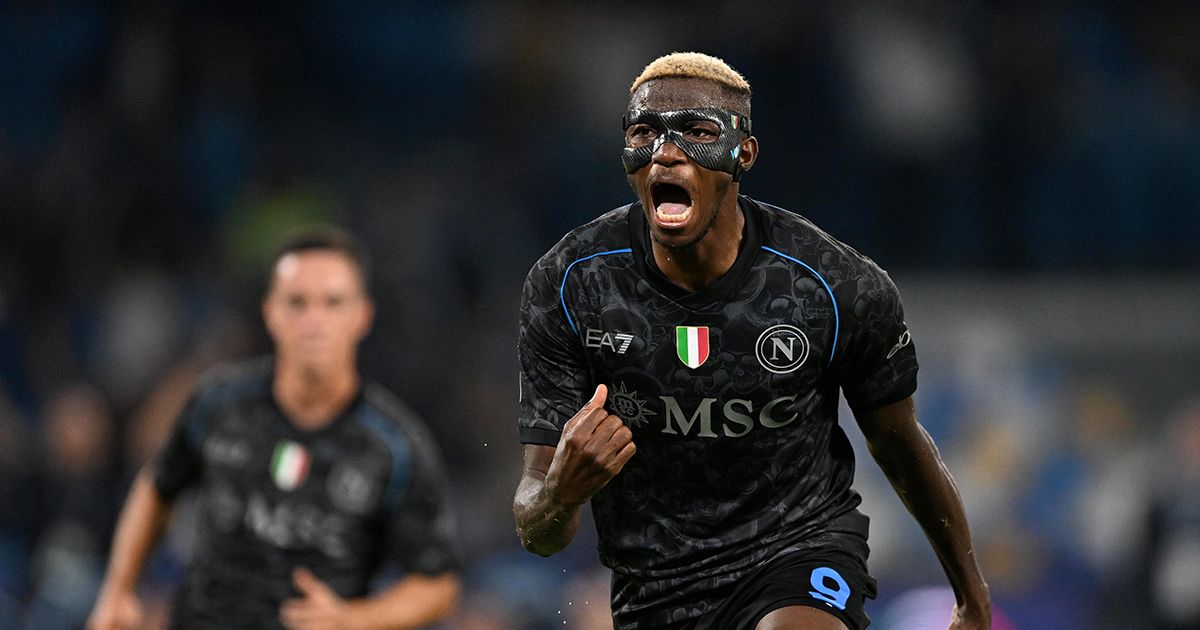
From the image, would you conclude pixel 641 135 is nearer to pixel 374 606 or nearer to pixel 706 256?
pixel 706 256

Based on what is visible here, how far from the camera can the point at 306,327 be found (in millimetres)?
6621

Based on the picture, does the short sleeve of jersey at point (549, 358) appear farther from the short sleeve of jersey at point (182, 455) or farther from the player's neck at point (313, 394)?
the short sleeve of jersey at point (182, 455)

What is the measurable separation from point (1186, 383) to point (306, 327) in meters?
7.52

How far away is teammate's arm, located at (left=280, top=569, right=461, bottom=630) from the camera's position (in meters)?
6.09

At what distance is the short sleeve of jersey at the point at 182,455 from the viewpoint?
668cm

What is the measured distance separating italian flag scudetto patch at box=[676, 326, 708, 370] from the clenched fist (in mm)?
462

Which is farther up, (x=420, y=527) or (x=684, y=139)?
(x=684, y=139)

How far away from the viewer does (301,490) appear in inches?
254

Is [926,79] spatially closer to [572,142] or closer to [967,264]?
[967,264]

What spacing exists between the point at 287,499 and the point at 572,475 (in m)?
2.82

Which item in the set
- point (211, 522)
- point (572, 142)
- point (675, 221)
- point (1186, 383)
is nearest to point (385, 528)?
point (211, 522)

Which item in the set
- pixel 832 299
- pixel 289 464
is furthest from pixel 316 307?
pixel 832 299

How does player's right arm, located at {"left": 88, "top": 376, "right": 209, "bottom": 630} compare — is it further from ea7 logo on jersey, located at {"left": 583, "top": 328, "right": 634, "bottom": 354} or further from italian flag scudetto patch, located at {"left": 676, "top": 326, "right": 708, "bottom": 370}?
italian flag scudetto patch, located at {"left": 676, "top": 326, "right": 708, "bottom": 370}

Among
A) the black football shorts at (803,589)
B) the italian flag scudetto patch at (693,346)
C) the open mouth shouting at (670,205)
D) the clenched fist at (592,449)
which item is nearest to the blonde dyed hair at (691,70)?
the open mouth shouting at (670,205)
